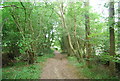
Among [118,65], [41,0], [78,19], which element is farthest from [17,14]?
[118,65]

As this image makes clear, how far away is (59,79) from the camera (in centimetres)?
570

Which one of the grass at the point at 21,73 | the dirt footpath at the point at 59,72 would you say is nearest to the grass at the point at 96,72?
the dirt footpath at the point at 59,72

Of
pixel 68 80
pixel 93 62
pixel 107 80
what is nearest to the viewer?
pixel 107 80

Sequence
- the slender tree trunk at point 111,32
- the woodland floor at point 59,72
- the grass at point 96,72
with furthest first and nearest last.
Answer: the woodland floor at point 59,72 < the grass at point 96,72 < the slender tree trunk at point 111,32

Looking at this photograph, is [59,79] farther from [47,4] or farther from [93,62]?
[47,4]

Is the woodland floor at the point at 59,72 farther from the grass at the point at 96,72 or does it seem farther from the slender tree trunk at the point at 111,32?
the slender tree trunk at the point at 111,32

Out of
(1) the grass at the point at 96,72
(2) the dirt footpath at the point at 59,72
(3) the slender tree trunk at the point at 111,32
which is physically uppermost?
(3) the slender tree trunk at the point at 111,32

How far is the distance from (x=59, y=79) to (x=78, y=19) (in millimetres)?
5552

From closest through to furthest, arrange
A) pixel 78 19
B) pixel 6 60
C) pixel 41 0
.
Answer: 1. pixel 41 0
2. pixel 78 19
3. pixel 6 60

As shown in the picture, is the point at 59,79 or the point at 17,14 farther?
the point at 17,14

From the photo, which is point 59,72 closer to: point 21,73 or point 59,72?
point 59,72

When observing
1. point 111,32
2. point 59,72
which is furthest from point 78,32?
point 111,32

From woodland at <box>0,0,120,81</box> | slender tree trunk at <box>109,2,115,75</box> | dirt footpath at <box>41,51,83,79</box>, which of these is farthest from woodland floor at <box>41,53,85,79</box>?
slender tree trunk at <box>109,2,115,75</box>

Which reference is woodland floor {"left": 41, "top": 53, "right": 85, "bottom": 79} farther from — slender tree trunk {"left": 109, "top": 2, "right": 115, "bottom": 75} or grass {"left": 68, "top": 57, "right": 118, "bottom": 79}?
slender tree trunk {"left": 109, "top": 2, "right": 115, "bottom": 75}
